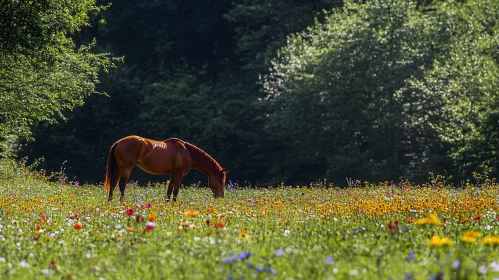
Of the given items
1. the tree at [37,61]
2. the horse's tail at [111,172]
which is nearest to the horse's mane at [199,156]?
the horse's tail at [111,172]

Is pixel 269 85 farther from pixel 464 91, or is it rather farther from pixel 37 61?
pixel 37 61

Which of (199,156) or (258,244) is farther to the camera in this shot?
(199,156)

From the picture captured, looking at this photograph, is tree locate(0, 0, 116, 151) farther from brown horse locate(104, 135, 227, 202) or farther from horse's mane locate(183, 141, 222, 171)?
horse's mane locate(183, 141, 222, 171)

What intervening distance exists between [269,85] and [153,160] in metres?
29.4

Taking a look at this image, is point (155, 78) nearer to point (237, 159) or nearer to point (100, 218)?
point (237, 159)

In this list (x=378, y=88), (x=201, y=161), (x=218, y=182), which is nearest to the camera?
(x=201, y=161)

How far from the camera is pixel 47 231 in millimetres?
10383

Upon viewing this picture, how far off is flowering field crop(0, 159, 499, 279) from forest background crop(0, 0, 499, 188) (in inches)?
387

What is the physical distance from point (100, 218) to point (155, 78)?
42.4 metres

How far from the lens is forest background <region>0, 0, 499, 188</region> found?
24.9 meters

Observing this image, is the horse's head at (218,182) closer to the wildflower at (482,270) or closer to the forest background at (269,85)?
the forest background at (269,85)

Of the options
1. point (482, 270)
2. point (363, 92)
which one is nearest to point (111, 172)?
point (482, 270)

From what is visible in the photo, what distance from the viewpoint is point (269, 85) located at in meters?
47.7

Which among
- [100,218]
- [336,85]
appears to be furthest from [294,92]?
[100,218]
